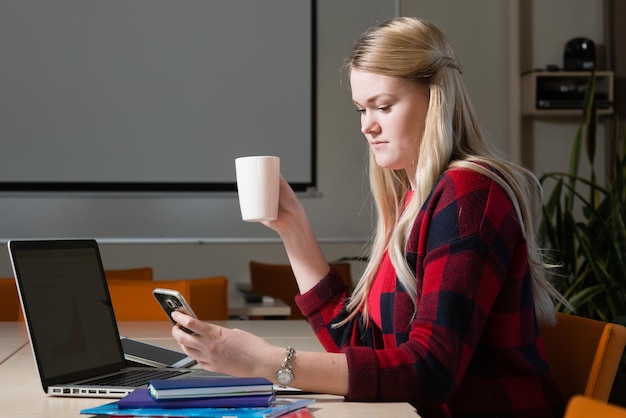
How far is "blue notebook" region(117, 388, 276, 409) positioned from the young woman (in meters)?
0.06

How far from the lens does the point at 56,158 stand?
17.9 ft

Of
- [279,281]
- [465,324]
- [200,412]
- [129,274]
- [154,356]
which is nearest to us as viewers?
[200,412]

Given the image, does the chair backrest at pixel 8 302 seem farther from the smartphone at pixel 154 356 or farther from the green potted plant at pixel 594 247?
the green potted plant at pixel 594 247

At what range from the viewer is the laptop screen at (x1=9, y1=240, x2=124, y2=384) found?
5.08 ft

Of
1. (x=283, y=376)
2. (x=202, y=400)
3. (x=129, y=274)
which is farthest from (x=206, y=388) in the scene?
(x=129, y=274)

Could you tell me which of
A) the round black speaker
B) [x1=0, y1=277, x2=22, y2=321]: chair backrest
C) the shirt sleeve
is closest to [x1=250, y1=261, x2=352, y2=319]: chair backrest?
[x1=0, y1=277, x2=22, y2=321]: chair backrest

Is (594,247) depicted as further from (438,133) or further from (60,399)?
(60,399)

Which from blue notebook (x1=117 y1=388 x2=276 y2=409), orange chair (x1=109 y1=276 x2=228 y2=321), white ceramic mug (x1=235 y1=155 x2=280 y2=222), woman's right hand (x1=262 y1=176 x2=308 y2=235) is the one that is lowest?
orange chair (x1=109 y1=276 x2=228 y2=321)

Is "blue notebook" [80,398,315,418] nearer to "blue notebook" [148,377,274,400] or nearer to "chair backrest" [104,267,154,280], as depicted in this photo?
"blue notebook" [148,377,274,400]

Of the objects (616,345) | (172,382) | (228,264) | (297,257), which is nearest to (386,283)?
(297,257)

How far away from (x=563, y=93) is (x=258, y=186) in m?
4.22

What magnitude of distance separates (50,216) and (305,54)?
181 cm

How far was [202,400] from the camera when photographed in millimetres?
1293

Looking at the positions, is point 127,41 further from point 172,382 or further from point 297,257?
point 172,382
